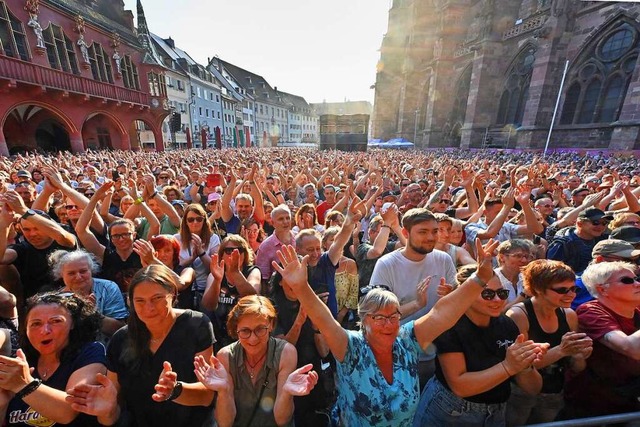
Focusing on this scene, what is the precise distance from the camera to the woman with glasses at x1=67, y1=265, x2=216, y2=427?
76.7 inches

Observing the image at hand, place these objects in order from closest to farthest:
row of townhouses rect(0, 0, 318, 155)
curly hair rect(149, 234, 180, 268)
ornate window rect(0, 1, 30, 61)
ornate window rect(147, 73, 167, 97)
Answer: curly hair rect(149, 234, 180, 268) < ornate window rect(0, 1, 30, 61) < row of townhouses rect(0, 0, 318, 155) < ornate window rect(147, 73, 167, 97)

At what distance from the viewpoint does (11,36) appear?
46.8 ft

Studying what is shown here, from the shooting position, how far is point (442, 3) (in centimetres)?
3566

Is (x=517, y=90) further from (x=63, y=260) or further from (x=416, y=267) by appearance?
(x=63, y=260)

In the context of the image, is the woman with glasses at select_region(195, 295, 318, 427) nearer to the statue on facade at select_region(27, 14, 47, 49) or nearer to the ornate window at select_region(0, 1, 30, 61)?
the ornate window at select_region(0, 1, 30, 61)

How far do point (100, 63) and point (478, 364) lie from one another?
27041 mm

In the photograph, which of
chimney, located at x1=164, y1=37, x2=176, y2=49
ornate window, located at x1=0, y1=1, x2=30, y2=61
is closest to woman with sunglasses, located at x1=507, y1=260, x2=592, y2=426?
ornate window, located at x1=0, y1=1, x2=30, y2=61

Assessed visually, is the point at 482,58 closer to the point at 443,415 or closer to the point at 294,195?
the point at 294,195

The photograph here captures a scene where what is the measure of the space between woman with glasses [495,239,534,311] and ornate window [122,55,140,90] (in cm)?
2741

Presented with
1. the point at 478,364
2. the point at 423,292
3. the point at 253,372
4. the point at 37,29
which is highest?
the point at 37,29

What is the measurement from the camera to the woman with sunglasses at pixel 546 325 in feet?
6.68

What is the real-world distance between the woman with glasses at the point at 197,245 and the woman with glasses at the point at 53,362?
132cm

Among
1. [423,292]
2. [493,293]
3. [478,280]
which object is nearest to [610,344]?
[493,293]

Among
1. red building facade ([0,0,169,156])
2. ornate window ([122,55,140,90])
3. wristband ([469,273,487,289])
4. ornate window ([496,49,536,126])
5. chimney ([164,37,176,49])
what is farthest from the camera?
chimney ([164,37,176,49])
